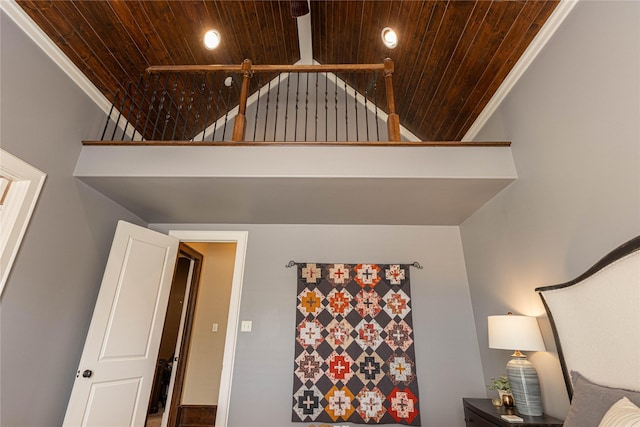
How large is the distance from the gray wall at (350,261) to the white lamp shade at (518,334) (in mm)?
1022

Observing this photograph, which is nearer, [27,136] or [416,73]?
[27,136]

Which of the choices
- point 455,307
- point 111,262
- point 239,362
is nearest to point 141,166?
point 111,262

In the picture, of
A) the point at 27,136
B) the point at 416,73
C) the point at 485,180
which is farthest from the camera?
the point at 416,73

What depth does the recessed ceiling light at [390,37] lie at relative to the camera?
9.11 ft

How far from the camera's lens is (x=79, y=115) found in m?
2.49

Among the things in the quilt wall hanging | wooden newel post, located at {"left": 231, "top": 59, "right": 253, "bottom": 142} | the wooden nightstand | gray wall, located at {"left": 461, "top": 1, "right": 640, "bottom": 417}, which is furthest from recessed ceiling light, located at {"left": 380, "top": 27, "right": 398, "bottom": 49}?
the wooden nightstand

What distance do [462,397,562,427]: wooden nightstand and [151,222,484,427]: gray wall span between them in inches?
22.6

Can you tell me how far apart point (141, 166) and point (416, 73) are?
2.69m

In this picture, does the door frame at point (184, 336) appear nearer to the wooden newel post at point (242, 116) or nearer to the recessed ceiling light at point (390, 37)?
the wooden newel post at point (242, 116)

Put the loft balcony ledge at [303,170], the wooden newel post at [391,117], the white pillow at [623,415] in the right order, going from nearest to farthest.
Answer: the white pillow at [623,415]
the loft balcony ledge at [303,170]
the wooden newel post at [391,117]

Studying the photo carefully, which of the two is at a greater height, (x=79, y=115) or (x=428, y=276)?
(x=79, y=115)

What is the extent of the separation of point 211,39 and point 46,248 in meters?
2.26

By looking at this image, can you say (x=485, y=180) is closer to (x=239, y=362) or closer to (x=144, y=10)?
(x=239, y=362)

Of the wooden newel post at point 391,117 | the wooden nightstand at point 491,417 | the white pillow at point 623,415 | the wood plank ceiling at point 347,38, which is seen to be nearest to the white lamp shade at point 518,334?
the wooden nightstand at point 491,417
